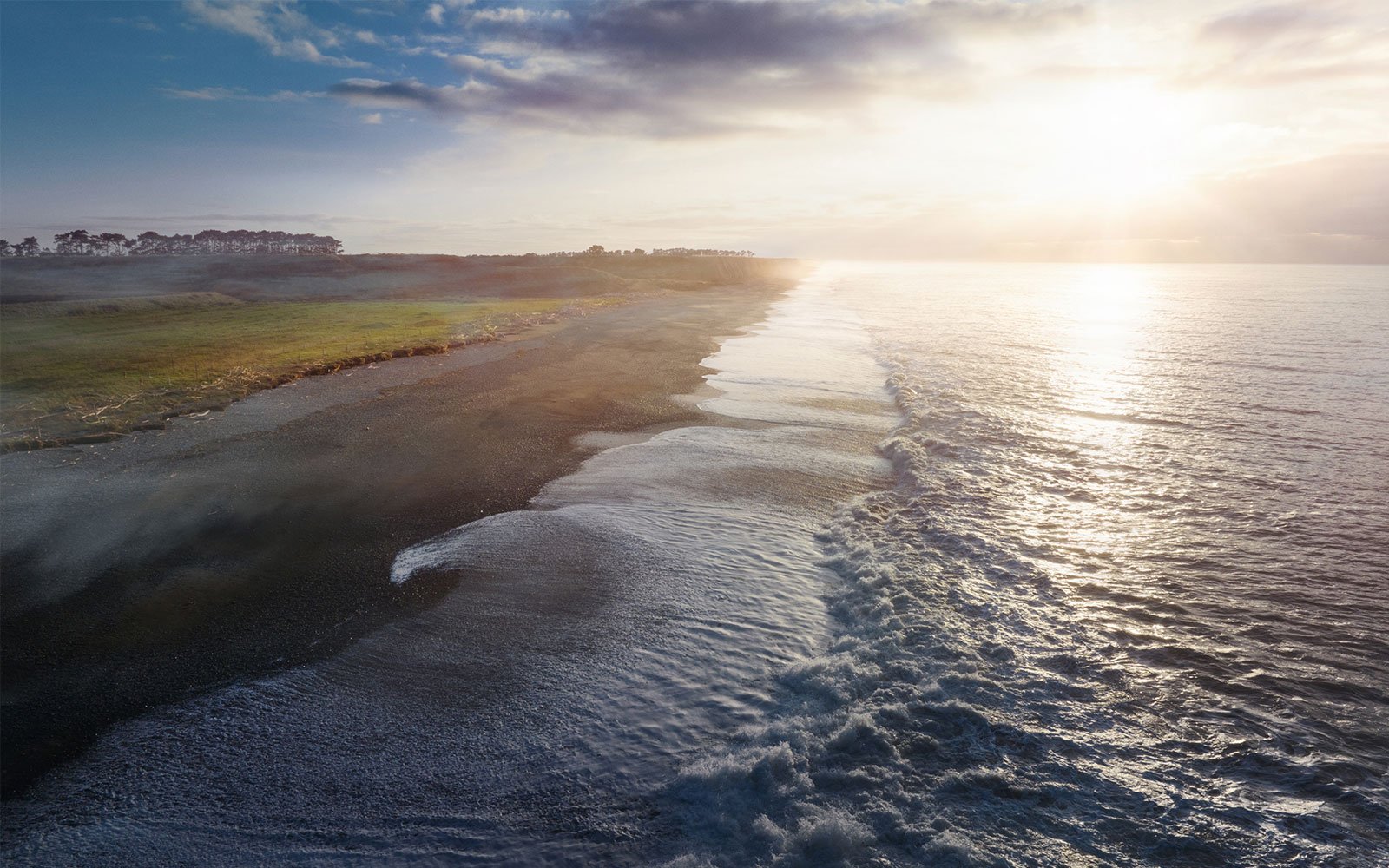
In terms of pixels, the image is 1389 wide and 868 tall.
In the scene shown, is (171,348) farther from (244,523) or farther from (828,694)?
(828,694)

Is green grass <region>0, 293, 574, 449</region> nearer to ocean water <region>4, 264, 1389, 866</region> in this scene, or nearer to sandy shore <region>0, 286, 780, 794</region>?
sandy shore <region>0, 286, 780, 794</region>

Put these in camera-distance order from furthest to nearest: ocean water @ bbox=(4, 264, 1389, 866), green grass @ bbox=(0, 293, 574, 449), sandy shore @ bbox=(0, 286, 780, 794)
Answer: green grass @ bbox=(0, 293, 574, 449)
sandy shore @ bbox=(0, 286, 780, 794)
ocean water @ bbox=(4, 264, 1389, 866)

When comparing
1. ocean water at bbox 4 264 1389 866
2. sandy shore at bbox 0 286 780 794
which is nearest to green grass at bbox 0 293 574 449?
sandy shore at bbox 0 286 780 794

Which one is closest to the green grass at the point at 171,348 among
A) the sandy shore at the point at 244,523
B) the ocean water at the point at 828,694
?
the sandy shore at the point at 244,523

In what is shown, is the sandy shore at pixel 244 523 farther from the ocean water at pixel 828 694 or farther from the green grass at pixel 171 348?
the green grass at pixel 171 348

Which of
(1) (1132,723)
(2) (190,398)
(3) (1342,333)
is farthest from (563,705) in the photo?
(3) (1342,333)

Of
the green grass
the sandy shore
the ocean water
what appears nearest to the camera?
the ocean water
